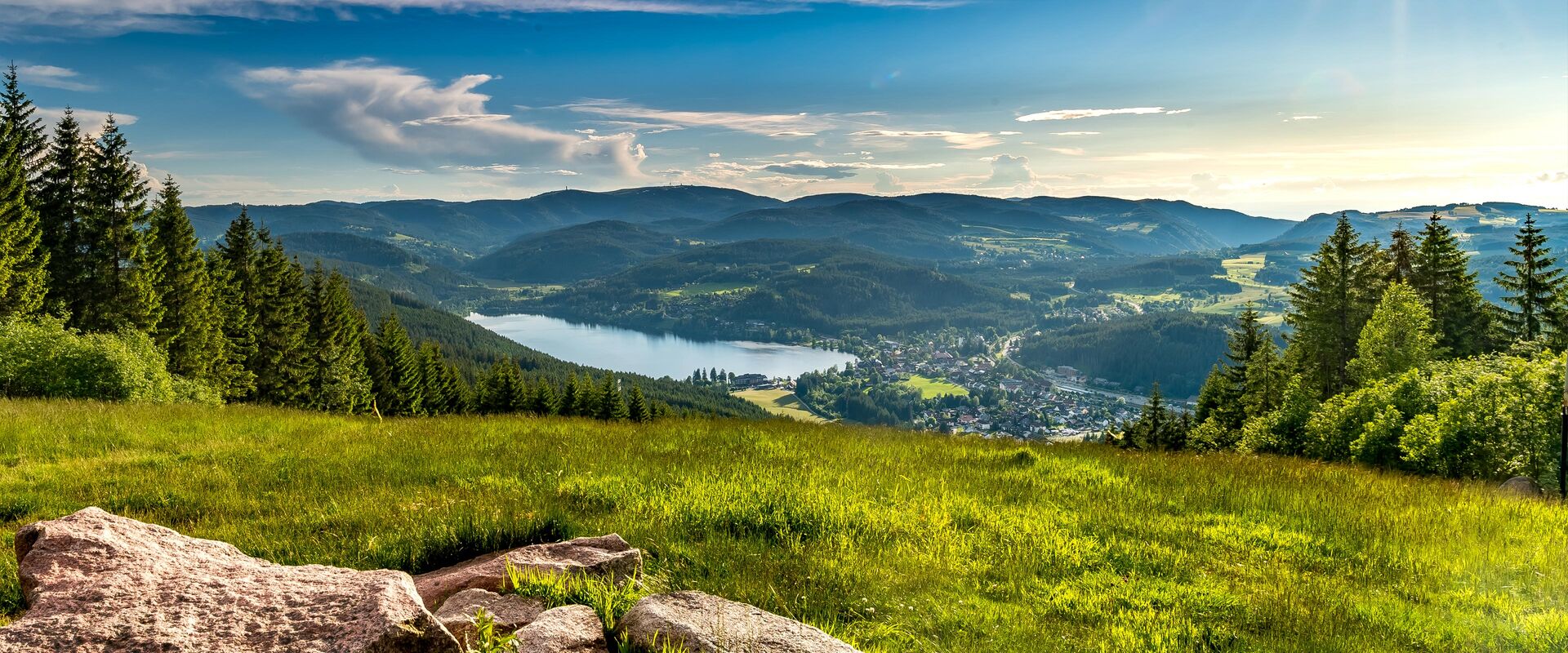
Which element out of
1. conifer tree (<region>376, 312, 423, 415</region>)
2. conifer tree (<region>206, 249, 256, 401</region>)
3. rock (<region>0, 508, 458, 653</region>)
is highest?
rock (<region>0, 508, 458, 653</region>)

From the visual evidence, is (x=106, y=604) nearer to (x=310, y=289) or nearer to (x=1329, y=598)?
(x=1329, y=598)

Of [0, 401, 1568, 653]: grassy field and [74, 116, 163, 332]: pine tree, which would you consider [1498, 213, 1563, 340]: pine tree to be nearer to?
[0, 401, 1568, 653]: grassy field

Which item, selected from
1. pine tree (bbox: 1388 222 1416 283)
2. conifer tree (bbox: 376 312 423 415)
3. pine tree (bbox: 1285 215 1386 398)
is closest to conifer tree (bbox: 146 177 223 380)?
conifer tree (bbox: 376 312 423 415)

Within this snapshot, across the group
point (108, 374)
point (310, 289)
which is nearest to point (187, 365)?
point (310, 289)

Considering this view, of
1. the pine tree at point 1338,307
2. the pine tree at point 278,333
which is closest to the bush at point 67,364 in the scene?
the pine tree at point 278,333

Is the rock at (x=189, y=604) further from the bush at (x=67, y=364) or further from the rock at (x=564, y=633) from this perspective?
the bush at (x=67, y=364)

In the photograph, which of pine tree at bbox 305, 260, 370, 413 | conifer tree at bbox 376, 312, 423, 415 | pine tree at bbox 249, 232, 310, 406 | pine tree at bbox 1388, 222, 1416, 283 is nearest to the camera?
pine tree at bbox 1388, 222, 1416, 283

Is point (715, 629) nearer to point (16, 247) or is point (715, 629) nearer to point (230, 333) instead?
point (16, 247)
